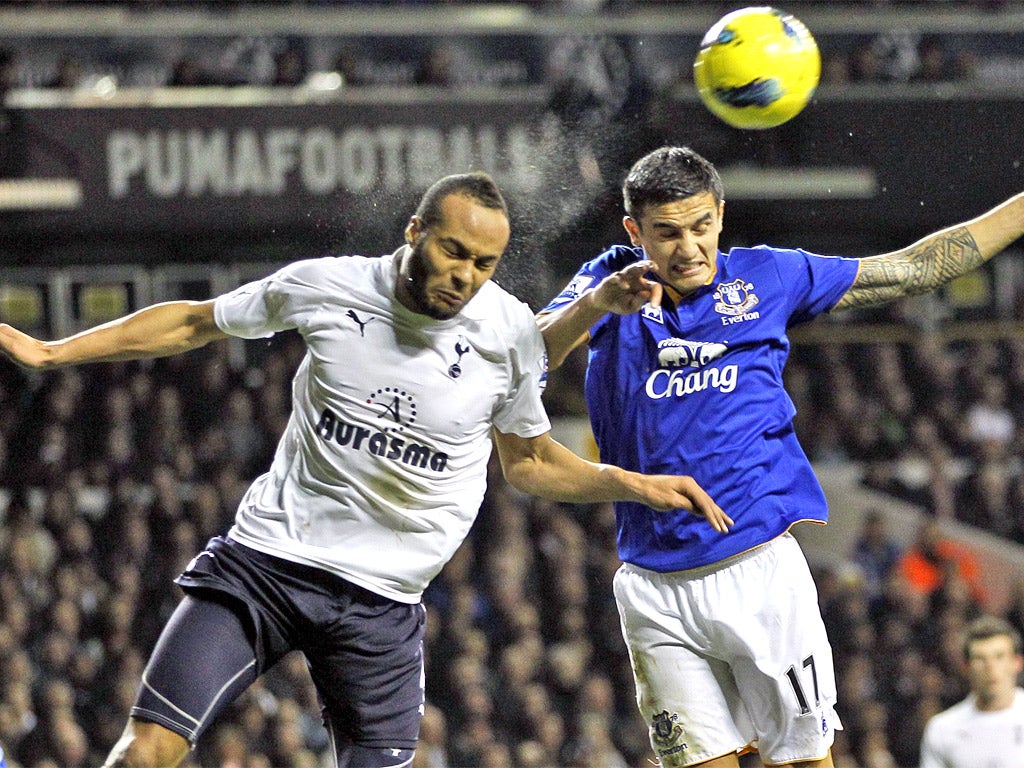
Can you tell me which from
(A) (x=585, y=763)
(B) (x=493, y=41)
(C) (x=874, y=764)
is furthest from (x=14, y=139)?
(C) (x=874, y=764)

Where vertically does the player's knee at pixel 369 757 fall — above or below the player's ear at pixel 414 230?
below

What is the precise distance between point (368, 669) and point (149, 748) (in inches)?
24.9

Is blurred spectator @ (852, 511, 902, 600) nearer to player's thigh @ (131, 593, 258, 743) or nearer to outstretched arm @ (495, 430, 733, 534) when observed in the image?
outstretched arm @ (495, 430, 733, 534)

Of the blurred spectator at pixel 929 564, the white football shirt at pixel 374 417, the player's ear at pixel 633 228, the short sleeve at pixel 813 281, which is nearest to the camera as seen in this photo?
the white football shirt at pixel 374 417

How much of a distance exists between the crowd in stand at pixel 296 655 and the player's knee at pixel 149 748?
5616 mm

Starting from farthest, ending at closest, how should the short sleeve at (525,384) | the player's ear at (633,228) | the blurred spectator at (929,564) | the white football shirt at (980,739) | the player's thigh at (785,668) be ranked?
the blurred spectator at (929,564) → the white football shirt at (980,739) → the player's ear at (633,228) → the player's thigh at (785,668) → the short sleeve at (525,384)

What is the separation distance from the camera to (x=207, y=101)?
38.5ft

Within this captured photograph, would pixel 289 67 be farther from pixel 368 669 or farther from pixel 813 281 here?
pixel 368 669

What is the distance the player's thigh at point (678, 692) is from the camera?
430 cm

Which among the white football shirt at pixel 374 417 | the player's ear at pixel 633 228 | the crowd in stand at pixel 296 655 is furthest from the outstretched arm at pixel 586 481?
the crowd in stand at pixel 296 655

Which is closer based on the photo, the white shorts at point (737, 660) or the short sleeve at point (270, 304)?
the short sleeve at point (270, 304)

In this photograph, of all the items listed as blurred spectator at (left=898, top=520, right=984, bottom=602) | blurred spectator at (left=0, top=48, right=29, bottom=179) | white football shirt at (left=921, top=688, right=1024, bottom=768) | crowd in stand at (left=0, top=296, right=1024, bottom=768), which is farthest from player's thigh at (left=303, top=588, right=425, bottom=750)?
blurred spectator at (left=0, top=48, right=29, bottom=179)

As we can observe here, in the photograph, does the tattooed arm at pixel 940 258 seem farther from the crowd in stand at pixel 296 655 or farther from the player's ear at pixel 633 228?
the crowd in stand at pixel 296 655

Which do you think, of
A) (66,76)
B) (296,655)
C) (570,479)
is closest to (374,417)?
(570,479)
